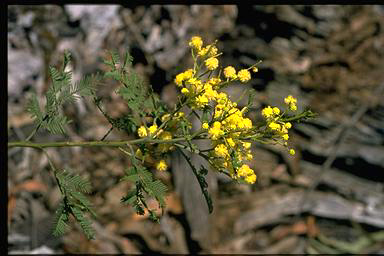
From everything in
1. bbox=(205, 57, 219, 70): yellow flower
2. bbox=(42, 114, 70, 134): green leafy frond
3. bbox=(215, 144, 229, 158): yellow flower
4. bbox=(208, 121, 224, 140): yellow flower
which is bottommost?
bbox=(42, 114, 70, 134): green leafy frond

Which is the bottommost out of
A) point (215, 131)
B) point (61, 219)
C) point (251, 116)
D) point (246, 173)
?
point (251, 116)

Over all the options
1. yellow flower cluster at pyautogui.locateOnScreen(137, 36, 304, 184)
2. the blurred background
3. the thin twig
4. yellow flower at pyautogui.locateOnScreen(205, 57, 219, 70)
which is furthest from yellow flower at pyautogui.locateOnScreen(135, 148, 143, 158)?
the thin twig

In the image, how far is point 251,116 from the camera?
5.05 meters

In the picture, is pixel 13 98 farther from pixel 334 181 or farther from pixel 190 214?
pixel 334 181

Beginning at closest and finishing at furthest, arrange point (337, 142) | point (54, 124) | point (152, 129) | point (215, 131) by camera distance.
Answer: point (215, 131)
point (152, 129)
point (54, 124)
point (337, 142)

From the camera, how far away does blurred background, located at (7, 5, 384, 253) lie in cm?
472

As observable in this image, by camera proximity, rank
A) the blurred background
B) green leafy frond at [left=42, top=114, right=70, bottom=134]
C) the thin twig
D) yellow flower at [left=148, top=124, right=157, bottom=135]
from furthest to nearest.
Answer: the thin twig → the blurred background → green leafy frond at [left=42, top=114, right=70, bottom=134] → yellow flower at [left=148, top=124, right=157, bottom=135]

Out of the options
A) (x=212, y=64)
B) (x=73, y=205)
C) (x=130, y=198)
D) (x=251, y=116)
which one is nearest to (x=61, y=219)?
(x=73, y=205)

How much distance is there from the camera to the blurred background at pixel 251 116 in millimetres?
4719

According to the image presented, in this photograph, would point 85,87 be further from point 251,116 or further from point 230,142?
point 251,116

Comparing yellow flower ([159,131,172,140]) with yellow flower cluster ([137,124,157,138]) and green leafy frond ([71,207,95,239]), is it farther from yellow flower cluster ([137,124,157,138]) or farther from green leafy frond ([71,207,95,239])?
green leafy frond ([71,207,95,239])

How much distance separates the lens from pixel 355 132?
16.5 ft

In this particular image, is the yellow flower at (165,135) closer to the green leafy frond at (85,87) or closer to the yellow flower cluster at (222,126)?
the yellow flower cluster at (222,126)

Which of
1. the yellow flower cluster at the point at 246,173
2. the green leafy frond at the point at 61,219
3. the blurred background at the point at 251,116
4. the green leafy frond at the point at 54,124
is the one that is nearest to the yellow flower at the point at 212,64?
the yellow flower cluster at the point at 246,173
